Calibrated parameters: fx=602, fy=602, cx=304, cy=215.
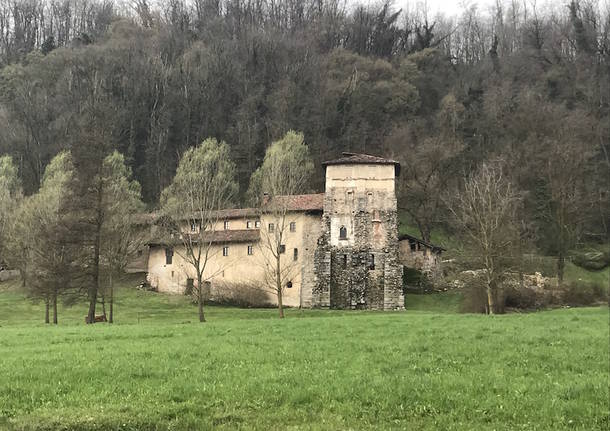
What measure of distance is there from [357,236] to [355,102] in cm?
3390

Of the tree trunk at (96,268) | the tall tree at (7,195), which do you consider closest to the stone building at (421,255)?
the tree trunk at (96,268)

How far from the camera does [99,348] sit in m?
17.3

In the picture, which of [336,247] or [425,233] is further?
[425,233]

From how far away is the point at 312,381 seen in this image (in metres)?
11.8

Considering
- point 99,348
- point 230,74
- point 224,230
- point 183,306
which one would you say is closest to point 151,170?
point 230,74

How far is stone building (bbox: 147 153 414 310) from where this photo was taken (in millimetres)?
50594

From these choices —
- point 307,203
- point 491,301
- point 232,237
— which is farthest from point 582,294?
point 232,237

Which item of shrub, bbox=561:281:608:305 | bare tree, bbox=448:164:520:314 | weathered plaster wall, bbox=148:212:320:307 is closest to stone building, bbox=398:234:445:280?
weathered plaster wall, bbox=148:212:320:307

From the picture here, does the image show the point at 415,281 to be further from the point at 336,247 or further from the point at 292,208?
the point at 292,208

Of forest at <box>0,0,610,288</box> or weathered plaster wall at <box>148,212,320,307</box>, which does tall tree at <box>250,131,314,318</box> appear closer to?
weathered plaster wall at <box>148,212,320,307</box>

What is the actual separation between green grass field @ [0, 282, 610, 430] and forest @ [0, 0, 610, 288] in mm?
44418

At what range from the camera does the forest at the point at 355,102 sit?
66.4 m

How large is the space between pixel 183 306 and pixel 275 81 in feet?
144

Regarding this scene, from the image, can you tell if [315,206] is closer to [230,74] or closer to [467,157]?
[467,157]
